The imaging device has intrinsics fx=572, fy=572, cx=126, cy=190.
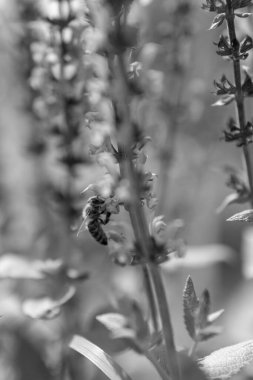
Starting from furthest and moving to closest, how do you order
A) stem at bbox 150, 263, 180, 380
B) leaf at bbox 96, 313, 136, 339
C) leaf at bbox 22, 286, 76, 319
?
leaf at bbox 22, 286, 76, 319 → leaf at bbox 96, 313, 136, 339 → stem at bbox 150, 263, 180, 380

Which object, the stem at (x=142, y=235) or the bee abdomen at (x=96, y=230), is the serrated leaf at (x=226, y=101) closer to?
the stem at (x=142, y=235)

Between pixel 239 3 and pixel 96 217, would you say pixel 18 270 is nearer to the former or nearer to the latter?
pixel 96 217

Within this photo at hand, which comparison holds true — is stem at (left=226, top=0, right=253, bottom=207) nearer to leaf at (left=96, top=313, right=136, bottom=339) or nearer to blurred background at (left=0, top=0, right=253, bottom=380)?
blurred background at (left=0, top=0, right=253, bottom=380)

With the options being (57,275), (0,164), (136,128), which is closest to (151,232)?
(136,128)

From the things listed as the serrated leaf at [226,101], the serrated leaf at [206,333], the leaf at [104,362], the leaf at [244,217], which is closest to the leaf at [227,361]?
the serrated leaf at [206,333]

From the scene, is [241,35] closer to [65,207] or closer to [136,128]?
[136,128]

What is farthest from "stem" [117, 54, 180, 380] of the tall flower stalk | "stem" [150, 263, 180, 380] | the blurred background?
the blurred background

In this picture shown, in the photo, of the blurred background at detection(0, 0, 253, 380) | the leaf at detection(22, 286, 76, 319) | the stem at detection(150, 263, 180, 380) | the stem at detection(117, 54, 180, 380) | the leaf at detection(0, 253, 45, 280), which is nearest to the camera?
the stem at detection(117, 54, 180, 380)
